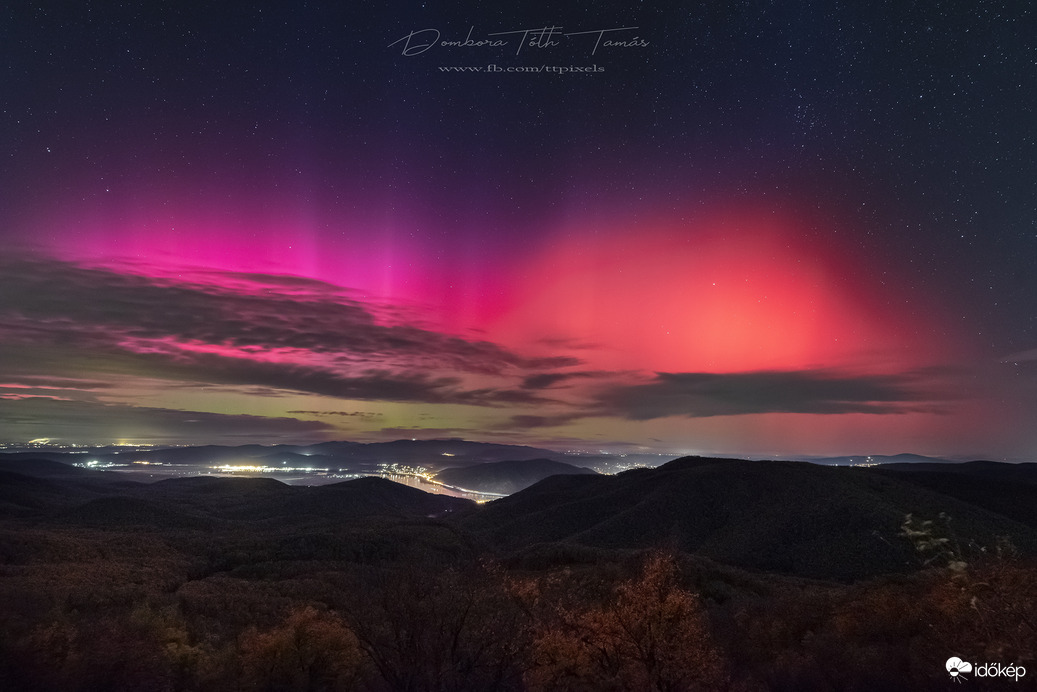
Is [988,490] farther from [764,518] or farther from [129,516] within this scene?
[129,516]

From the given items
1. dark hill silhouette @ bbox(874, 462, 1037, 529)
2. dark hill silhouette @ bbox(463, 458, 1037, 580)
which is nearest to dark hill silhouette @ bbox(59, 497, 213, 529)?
dark hill silhouette @ bbox(463, 458, 1037, 580)

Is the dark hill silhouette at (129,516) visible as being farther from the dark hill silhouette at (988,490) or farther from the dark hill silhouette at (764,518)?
the dark hill silhouette at (988,490)

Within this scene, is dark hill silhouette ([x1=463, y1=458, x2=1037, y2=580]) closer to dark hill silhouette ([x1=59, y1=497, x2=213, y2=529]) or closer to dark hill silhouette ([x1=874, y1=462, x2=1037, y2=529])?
dark hill silhouette ([x1=874, y1=462, x2=1037, y2=529])

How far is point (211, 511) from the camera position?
19788cm

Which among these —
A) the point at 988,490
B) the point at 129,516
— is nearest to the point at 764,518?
the point at 988,490

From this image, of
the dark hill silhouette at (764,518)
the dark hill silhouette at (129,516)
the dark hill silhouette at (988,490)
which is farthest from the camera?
the dark hill silhouette at (129,516)

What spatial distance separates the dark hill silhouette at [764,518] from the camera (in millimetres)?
108688

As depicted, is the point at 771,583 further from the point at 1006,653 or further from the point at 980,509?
the point at 980,509

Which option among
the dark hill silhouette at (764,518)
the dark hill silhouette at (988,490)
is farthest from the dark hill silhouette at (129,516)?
the dark hill silhouette at (988,490)

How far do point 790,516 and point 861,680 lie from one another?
343 feet

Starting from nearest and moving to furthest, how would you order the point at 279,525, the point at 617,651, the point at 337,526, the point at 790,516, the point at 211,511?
the point at 617,651 → the point at 790,516 → the point at 337,526 → the point at 279,525 → the point at 211,511

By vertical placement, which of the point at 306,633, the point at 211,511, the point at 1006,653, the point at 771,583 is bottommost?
the point at 211,511

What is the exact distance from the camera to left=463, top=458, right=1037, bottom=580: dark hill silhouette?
109 m

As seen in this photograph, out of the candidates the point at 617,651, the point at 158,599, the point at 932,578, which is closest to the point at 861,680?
the point at 617,651
